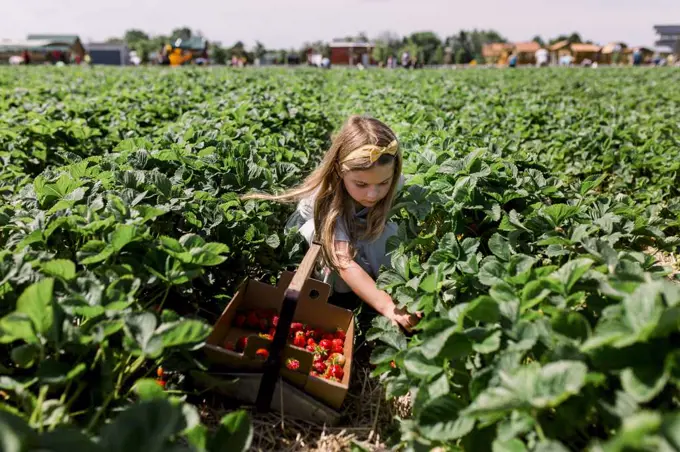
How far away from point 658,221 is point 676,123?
6005 millimetres

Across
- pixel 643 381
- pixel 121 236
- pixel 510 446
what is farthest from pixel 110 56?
pixel 643 381

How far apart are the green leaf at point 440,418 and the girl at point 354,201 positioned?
48.2 inches

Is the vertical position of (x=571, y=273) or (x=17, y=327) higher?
(x=571, y=273)

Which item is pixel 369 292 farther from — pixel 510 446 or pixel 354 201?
pixel 510 446

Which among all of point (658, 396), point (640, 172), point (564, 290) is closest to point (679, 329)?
point (658, 396)

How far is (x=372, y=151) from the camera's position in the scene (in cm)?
291

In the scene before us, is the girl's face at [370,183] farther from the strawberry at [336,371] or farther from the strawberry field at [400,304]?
the strawberry at [336,371]

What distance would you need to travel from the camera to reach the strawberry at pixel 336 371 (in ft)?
8.02

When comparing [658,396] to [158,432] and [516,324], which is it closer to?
[516,324]

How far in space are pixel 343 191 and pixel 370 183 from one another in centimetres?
31

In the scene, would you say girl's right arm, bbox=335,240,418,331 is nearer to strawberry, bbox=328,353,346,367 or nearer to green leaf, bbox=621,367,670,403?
strawberry, bbox=328,353,346,367

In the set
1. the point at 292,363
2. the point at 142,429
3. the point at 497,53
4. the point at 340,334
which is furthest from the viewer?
the point at 497,53

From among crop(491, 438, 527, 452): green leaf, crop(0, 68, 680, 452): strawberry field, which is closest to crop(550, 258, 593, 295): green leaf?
crop(0, 68, 680, 452): strawberry field

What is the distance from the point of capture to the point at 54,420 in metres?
1.39
